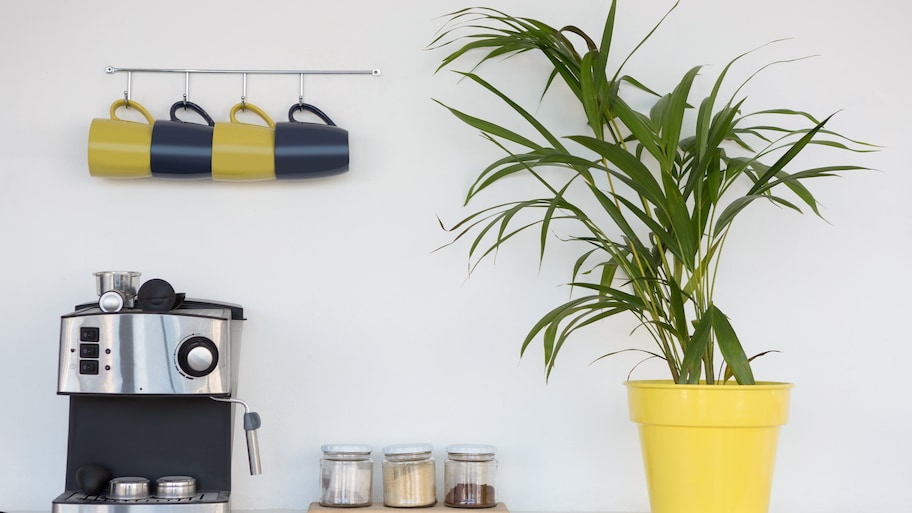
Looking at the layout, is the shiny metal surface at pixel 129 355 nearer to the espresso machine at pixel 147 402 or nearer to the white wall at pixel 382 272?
the espresso machine at pixel 147 402

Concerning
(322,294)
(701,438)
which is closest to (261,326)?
(322,294)

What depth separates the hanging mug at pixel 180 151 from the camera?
171cm

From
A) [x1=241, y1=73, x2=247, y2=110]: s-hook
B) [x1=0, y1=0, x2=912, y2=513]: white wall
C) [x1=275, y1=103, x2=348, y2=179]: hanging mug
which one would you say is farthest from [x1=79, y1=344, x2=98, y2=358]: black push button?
[x1=241, y1=73, x2=247, y2=110]: s-hook

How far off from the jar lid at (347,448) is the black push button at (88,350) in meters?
0.44

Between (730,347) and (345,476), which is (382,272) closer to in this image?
(345,476)

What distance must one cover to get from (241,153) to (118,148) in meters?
0.23

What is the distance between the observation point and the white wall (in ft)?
5.83

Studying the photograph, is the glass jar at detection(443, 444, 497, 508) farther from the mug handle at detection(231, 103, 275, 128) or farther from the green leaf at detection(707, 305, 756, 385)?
the mug handle at detection(231, 103, 275, 128)

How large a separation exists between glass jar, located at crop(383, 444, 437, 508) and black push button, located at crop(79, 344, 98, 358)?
1.76ft

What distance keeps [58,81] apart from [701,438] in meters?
1.40

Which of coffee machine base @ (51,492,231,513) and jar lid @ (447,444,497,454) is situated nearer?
coffee machine base @ (51,492,231,513)

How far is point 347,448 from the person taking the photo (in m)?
1.65

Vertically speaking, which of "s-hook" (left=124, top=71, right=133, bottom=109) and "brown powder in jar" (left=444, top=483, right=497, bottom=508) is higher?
"s-hook" (left=124, top=71, right=133, bottom=109)

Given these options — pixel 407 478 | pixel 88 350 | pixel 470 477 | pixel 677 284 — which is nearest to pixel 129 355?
pixel 88 350
